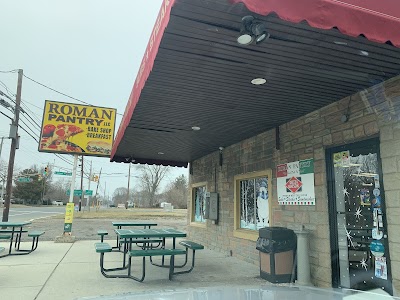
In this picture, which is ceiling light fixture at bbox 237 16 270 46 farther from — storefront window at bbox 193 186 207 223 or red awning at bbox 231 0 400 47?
storefront window at bbox 193 186 207 223

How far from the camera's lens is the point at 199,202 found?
1137cm

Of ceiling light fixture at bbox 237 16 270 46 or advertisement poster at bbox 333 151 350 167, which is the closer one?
ceiling light fixture at bbox 237 16 270 46

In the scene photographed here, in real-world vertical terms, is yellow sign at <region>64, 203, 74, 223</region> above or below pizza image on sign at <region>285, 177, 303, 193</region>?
below

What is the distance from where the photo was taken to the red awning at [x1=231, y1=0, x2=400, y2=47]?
90.0 inches

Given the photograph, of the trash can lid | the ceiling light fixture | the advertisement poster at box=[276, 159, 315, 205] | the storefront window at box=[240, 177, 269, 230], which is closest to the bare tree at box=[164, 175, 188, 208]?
the storefront window at box=[240, 177, 269, 230]

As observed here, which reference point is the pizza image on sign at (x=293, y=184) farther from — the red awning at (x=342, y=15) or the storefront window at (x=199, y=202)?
the storefront window at (x=199, y=202)

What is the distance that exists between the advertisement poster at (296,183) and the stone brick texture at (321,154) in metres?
0.11

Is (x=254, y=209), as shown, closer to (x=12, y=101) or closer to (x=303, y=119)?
(x=303, y=119)

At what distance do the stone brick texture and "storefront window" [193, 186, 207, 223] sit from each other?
2.52m

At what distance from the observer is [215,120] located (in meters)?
6.06

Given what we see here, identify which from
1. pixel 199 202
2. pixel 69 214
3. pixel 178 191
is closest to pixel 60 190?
pixel 178 191

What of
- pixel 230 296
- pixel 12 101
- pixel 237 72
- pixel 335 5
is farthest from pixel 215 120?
pixel 12 101

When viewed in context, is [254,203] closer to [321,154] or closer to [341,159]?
[321,154]

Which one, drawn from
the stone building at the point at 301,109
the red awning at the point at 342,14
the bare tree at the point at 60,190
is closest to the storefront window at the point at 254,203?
the stone building at the point at 301,109
